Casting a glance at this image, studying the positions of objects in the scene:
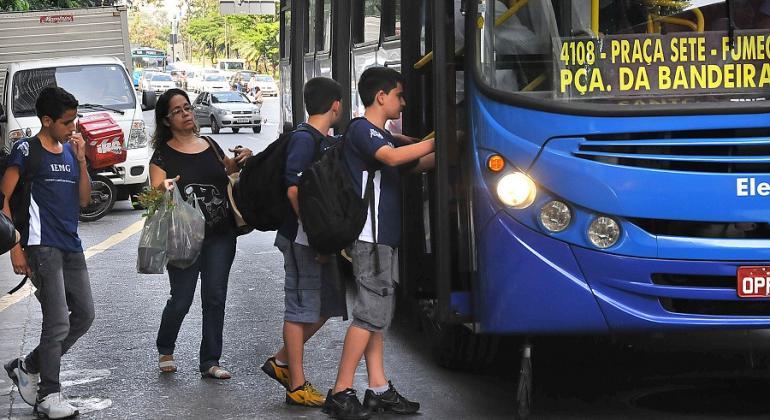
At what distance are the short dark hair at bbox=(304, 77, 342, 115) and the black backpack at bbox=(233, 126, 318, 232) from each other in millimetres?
113

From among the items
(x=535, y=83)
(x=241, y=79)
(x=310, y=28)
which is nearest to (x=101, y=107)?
(x=310, y=28)

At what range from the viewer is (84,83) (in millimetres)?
18172

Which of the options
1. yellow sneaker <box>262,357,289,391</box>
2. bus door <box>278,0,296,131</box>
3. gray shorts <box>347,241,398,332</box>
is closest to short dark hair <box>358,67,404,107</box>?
gray shorts <box>347,241,398,332</box>

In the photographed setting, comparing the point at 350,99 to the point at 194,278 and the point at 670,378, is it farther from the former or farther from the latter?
the point at 670,378

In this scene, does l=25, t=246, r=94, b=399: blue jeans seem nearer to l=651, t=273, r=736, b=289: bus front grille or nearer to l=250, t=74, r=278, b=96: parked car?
l=651, t=273, r=736, b=289: bus front grille

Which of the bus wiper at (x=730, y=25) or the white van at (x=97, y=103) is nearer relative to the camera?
the bus wiper at (x=730, y=25)

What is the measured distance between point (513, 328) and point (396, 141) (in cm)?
113

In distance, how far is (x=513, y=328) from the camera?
587 centimetres

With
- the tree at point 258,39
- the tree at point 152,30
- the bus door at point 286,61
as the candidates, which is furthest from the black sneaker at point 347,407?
the tree at point 152,30

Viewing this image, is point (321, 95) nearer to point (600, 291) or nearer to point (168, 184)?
point (168, 184)

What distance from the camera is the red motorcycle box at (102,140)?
53.6 feet

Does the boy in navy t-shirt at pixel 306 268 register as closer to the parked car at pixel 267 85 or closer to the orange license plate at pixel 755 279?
the orange license plate at pixel 755 279

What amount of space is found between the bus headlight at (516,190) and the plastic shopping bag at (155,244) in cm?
216

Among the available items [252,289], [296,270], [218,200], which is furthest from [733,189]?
[252,289]
